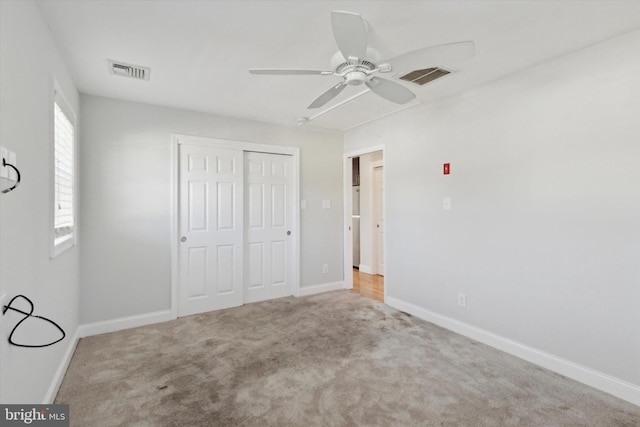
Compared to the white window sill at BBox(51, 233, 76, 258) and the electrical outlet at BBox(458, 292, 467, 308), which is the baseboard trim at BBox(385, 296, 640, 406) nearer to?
the electrical outlet at BBox(458, 292, 467, 308)

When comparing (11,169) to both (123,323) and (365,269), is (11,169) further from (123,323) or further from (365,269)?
(365,269)

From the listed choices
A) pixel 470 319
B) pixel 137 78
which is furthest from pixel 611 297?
pixel 137 78

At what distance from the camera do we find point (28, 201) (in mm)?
1621

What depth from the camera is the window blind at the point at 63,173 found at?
7.41 ft

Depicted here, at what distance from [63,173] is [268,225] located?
225cm

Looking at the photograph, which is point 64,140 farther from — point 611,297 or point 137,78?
point 611,297

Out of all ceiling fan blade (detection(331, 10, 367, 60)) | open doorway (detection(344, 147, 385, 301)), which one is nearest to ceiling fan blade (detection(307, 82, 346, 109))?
ceiling fan blade (detection(331, 10, 367, 60))

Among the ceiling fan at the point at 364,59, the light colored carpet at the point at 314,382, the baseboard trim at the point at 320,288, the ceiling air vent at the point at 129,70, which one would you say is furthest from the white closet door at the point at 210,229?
the ceiling fan at the point at 364,59

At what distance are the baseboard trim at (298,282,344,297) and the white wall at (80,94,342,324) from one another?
1731 millimetres

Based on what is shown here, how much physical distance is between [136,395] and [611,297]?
334cm

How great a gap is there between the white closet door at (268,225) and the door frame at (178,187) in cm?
6

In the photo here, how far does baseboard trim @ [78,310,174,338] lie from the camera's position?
3.06 meters

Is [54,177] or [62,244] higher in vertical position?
[54,177]

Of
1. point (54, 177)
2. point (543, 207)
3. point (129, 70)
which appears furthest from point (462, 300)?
point (129, 70)
